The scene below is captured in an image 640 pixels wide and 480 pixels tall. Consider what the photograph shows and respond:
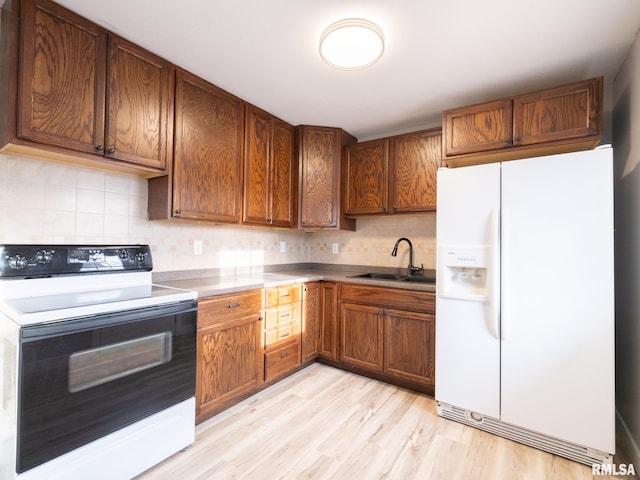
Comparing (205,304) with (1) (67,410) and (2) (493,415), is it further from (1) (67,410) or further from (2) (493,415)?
(2) (493,415)

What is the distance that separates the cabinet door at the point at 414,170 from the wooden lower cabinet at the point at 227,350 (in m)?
1.52

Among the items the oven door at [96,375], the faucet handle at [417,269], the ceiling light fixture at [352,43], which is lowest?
the oven door at [96,375]

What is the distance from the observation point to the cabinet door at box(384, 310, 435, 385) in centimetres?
237

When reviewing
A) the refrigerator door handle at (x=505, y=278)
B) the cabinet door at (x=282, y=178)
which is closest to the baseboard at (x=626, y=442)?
the refrigerator door handle at (x=505, y=278)

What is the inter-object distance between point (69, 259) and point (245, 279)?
114 centimetres

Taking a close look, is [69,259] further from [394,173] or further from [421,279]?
[421,279]

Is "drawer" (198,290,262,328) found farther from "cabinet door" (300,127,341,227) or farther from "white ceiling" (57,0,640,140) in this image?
"white ceiling" (57,0,640,140)

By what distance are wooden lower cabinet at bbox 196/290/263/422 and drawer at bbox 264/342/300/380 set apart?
0.25ft

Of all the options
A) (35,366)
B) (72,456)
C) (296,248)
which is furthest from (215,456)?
(296,248)

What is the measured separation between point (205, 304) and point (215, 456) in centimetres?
84

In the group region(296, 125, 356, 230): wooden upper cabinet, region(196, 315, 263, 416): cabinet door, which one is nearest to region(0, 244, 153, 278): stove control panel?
region(196, 315, 263, 416): cabinet door

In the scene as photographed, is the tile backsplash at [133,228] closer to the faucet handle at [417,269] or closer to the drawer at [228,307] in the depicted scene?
the faucet handle at [417,269]

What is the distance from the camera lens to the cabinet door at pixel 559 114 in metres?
1.84

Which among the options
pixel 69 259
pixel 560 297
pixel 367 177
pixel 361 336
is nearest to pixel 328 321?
pixel 361 336
